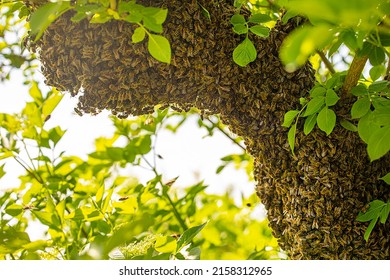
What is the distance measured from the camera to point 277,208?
1.30 metres

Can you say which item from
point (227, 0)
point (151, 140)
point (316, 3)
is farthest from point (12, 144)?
point (316, 3)

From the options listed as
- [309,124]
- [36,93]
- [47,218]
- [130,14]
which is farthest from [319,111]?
[36,93]

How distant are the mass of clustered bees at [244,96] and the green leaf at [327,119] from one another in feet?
0.43

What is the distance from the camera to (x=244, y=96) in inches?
47.4

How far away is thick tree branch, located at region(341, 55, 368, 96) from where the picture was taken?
109cm

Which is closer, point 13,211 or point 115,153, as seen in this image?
point 13,211

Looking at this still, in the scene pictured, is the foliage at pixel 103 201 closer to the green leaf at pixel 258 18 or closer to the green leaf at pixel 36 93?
the green leaf at pixel 36 93

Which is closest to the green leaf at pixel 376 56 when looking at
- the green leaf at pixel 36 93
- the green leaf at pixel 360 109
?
the green leaf at pixel 360 109

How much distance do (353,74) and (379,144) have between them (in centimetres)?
31

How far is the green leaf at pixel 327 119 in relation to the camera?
106 centimetres

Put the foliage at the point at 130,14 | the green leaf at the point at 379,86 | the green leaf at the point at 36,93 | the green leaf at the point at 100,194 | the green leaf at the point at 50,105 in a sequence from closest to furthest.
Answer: the foliage at the point at 130,14 → the green leaf at the point at 379,86 → the green leaf at the point at 100,194 → the green leaf at the point at 50,105 → the green leaf at the point at 36,93

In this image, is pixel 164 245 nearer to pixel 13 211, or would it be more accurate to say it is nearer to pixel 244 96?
pixel 244 96

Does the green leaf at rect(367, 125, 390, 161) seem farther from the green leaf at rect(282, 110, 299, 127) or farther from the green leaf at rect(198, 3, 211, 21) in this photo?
the green leaf at rect(198, 3, 211, 21)

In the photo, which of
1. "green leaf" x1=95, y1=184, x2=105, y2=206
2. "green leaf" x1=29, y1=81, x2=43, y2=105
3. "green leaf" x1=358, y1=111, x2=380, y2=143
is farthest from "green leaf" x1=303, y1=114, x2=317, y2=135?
"green leaf" x1=29, y1=81, x2=43, y2=105
